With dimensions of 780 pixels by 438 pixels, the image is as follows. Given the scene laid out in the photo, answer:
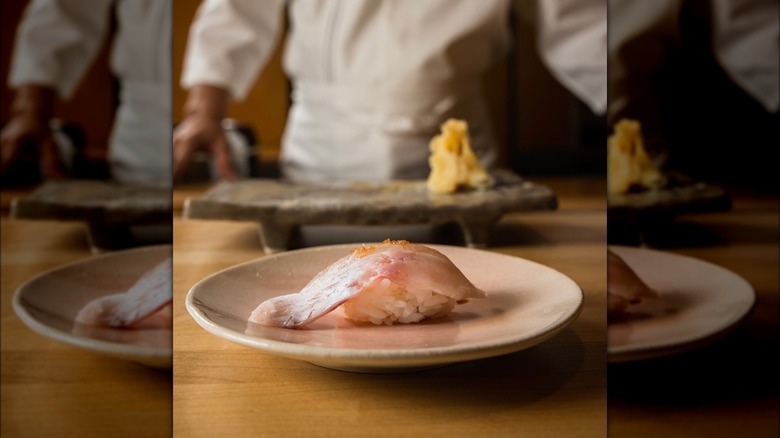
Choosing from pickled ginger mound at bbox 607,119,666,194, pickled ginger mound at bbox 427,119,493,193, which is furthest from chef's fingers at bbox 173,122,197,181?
pickled ginger mound at bbox 607,119,666,194

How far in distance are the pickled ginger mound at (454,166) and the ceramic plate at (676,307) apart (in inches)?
13.0

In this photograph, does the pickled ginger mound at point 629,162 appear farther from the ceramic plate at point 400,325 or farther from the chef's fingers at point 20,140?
the chef's fingers at point 20,140

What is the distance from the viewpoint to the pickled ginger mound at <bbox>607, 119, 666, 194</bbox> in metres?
0.31

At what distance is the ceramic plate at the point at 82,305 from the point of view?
29 cm

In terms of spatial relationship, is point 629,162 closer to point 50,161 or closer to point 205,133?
point 50,161

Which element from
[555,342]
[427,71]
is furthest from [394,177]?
[555,342]

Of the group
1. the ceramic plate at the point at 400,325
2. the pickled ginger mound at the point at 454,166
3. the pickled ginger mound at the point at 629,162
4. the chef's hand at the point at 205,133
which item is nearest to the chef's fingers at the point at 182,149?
the chef's hand at the point at 205,133

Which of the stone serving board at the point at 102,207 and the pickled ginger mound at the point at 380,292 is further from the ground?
the stone serving board at the point at 102,207

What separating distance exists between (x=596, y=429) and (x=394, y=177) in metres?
0.66

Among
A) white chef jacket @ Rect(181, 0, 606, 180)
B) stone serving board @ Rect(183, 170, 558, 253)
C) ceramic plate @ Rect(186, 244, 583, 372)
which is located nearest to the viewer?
ceramic plate @ Rect(186, 244, 583, 372)

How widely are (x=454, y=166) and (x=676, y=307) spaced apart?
36 centimetres

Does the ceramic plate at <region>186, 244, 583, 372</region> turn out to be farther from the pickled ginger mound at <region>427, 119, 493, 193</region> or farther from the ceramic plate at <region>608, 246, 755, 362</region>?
the pickled ginger mound at <region>427, 119, 493, 193</region>

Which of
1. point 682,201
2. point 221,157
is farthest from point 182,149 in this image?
point 682,201

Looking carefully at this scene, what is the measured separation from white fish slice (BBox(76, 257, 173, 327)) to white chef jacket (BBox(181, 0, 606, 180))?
0.62 metres
